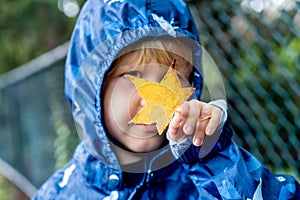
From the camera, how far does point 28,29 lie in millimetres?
4875

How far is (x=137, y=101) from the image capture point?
5.66ft

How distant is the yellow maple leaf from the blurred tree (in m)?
3.10

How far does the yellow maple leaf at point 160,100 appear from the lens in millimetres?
1676

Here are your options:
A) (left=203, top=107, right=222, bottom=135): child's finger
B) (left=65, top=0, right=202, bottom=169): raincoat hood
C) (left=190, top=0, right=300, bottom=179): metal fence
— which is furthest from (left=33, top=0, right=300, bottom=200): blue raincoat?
(left=190, top=0, right=300, bottom=179): metal fence

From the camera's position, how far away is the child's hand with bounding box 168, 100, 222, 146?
1611 millimetres

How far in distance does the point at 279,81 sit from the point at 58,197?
130cm

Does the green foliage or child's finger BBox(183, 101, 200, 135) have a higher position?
child's finger BBox(183, 101, 200, 135)

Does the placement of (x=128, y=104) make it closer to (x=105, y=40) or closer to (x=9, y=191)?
(x=105, y=40)

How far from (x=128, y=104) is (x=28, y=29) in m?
3.24

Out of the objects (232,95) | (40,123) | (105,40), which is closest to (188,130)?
(105,40)

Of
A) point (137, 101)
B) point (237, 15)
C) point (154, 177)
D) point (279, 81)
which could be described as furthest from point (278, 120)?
point (137, 101)

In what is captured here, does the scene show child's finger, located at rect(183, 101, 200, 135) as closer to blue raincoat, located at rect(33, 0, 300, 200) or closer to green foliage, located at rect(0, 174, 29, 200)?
blue raincoat, located at rect(33, 0, 300, 200)

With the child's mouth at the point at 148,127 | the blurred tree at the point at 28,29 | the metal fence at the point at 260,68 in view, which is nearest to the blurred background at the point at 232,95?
the metal fence at the point at 260,68

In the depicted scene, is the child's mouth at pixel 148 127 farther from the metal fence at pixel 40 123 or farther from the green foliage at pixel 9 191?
the green foliage at pixel 9 191
